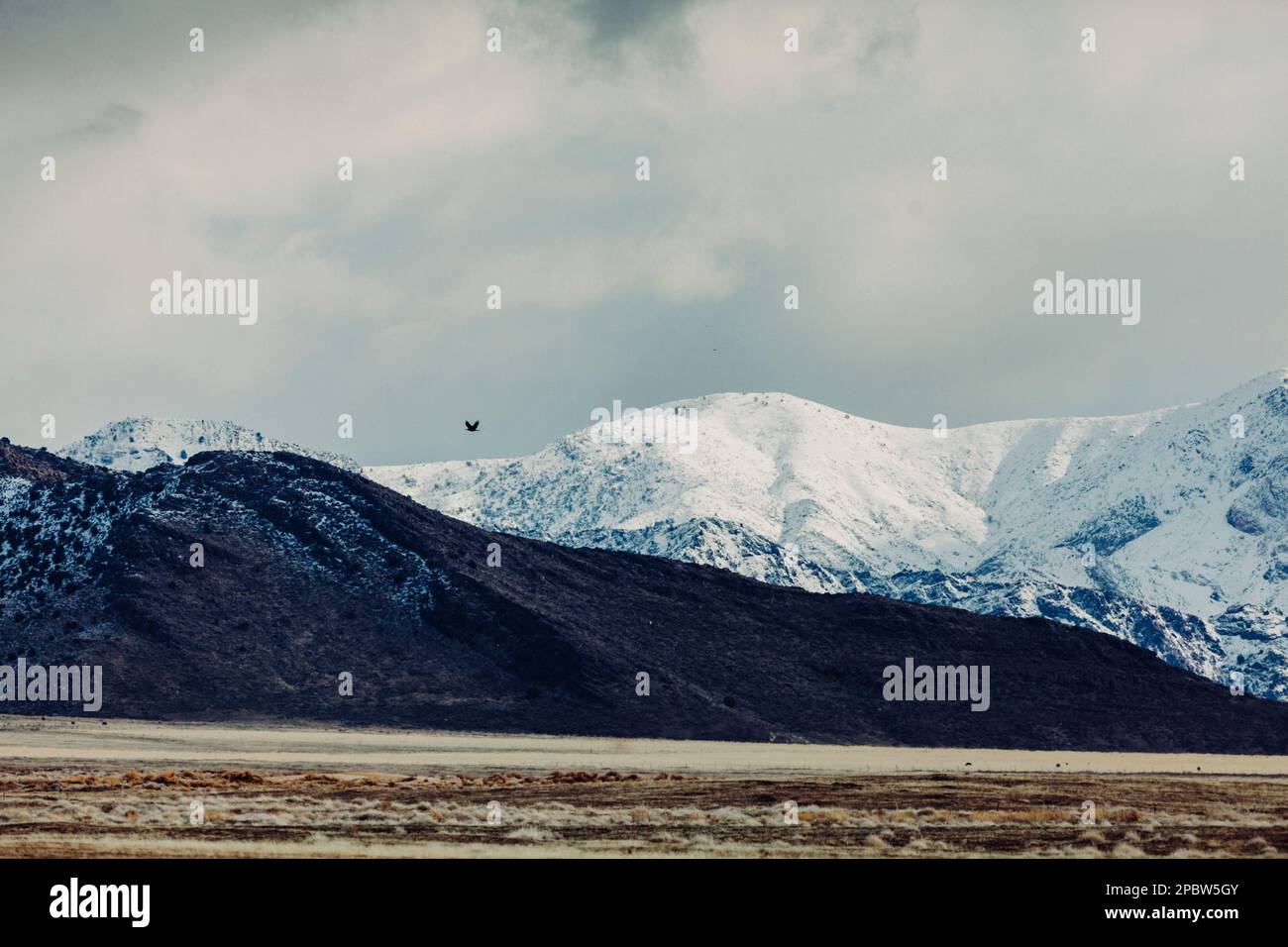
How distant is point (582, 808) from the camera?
250ft

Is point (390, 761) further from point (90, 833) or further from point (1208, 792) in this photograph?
point (90, 833)

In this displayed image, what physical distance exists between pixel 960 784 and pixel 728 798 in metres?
20.4

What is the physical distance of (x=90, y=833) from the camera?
59.7m

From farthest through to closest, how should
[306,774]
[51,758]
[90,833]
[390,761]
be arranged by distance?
[390,761]
[51,758]
[306,774]
[90,833]

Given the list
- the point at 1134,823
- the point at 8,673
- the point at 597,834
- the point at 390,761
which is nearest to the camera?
the point at 597,834

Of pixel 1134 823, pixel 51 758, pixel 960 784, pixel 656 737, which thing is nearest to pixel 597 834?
pixel 1134 823

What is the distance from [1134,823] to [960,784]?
25.7 meters

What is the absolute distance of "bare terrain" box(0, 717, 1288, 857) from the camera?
194 ft

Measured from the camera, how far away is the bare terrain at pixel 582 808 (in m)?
59.0
